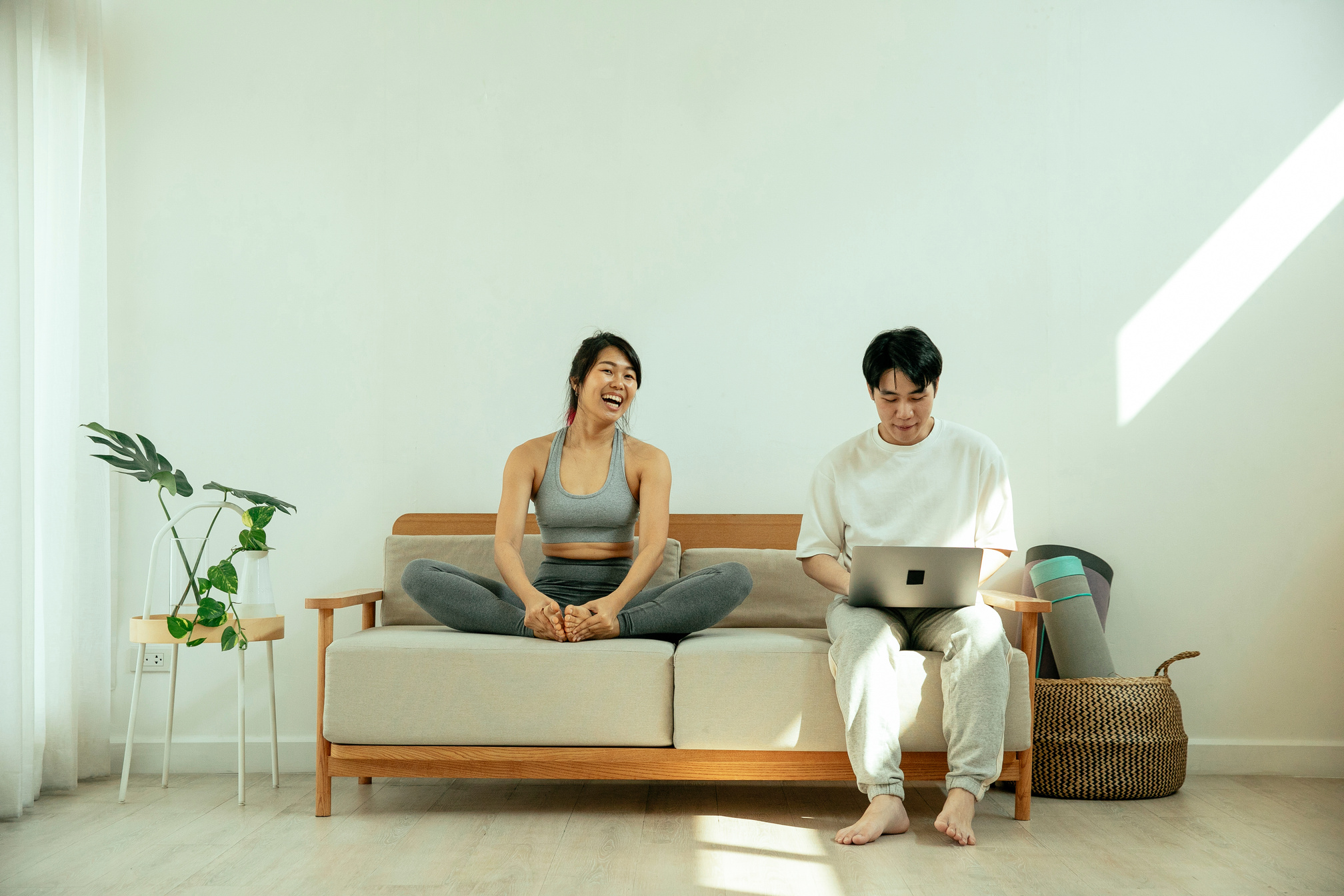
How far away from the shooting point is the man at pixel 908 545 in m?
2.15

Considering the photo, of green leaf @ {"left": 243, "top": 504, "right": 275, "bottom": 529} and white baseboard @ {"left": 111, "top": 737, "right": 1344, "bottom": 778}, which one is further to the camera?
white baseboard @ {"left": 111, "top": 737, "right": 1344, "bottom": 778}

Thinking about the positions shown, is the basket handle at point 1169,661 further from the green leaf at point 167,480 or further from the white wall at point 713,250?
the green leaf at point 167,480

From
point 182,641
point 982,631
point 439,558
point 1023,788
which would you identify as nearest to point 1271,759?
point 1023,788

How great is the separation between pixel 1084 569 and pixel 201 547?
Result: 2619mm

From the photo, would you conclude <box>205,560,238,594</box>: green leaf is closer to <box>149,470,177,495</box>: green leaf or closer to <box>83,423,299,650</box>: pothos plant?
<box>83,423,299,650</box>: pothos plant

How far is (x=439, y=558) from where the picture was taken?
2865 millimetres

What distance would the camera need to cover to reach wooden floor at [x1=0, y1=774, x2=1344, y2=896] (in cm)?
186

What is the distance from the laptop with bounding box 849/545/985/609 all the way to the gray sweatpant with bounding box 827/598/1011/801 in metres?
0.06

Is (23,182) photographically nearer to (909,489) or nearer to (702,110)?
(702,110)

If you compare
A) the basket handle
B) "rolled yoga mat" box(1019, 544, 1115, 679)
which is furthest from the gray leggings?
the basket handle

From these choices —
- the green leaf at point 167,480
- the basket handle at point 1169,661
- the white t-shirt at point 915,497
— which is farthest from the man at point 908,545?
the green leaf at point 167,480

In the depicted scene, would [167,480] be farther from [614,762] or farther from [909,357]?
[909,357]

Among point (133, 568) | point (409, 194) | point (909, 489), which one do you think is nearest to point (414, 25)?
point (409, 194)

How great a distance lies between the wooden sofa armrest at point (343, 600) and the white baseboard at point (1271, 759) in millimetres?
2554
